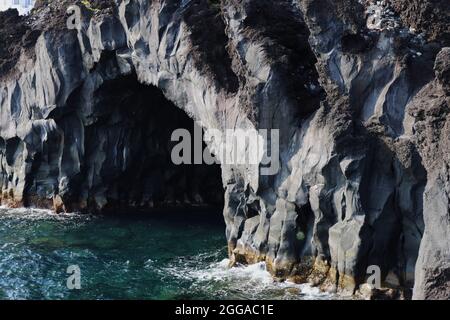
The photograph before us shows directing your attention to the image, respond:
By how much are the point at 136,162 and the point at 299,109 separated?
21.0 metres

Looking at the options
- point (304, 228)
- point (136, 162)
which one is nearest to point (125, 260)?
point (304, 228)

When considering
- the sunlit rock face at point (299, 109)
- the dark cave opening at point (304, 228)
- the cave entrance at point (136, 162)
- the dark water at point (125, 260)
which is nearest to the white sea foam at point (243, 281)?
the dark water at point (125, 260)

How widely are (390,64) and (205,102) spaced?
11795 millimetres

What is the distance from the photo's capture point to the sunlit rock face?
2445cm

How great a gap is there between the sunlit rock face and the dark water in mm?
2079

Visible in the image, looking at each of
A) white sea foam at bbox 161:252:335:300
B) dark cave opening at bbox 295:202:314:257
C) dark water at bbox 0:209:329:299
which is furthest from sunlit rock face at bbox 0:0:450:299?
dark water at bbox 0:209:329:299

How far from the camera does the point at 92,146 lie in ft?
149

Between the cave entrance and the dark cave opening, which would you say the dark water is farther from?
the cave entrance

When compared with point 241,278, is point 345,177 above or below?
above

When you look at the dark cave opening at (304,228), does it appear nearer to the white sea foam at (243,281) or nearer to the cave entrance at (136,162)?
the white sea foam at (243,281)

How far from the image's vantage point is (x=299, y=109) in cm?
2898

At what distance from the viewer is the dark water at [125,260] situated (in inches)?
1086

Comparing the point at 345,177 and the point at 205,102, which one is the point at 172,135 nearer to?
the point at 205,102
